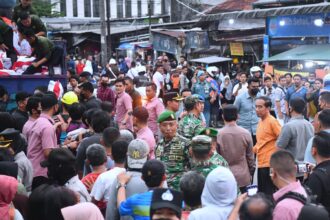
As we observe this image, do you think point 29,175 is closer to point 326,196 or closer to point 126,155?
point 126,155

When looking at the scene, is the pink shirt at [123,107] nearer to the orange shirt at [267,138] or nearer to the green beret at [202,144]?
the orange shirt at [267,138]

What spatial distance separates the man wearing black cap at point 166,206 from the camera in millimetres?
4141

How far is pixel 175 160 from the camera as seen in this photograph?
640cm

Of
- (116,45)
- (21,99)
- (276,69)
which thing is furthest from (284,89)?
(116,45)

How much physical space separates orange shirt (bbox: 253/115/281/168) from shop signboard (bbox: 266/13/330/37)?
13.0m

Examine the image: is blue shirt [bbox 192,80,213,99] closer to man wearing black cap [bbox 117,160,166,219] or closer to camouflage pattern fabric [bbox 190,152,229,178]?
camouflage pattern fabric [bbox 190,152,229,178]

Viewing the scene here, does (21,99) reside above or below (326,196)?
above

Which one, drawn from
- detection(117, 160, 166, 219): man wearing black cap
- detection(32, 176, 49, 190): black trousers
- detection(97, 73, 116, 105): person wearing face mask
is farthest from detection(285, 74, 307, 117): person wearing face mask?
detection(117, 160, 166, 219): man wearing black cap

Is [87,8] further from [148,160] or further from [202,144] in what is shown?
[148,160]

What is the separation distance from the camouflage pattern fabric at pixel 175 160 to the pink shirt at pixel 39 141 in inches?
52.0

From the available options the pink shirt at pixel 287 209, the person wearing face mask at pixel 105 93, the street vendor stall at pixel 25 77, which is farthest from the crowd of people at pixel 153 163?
the person wearing face mask at pixel 105 93

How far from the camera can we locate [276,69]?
2062 cm

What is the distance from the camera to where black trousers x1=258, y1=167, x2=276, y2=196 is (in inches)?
324

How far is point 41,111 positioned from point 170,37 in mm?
21032
